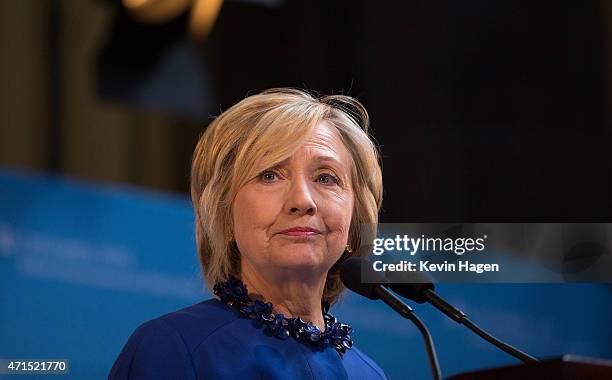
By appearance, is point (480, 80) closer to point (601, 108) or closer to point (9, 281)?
point (601, 108)

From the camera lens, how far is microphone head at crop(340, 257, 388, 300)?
212 cm

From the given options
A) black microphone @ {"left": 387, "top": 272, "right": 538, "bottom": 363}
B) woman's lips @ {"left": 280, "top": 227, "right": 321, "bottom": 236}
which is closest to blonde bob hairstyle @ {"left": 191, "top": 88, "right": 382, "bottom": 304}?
woman's lips @ {"left": 280, "top": 227, "right": 321, "bottom": 236}

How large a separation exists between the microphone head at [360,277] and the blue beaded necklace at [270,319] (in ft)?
0.44

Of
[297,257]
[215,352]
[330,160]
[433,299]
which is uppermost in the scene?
[330,160]

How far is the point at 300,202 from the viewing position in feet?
7.30

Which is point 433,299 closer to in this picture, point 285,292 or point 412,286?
point 412,286

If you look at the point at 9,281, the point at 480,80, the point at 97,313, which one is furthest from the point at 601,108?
the point at 9,281

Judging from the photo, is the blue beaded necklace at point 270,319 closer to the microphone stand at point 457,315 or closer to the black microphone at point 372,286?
the black microphone at point 372,286

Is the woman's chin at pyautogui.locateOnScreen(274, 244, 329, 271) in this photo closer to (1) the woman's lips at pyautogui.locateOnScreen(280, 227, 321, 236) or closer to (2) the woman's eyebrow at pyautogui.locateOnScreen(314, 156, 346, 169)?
(1) the woman's lips at pyautogui.locateOnScreen(280, 227, 321, 236)

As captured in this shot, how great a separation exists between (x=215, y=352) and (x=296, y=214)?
0.37 meters

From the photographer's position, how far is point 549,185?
296 cm

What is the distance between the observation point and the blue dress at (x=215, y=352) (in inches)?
79.7

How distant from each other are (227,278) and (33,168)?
94 cm

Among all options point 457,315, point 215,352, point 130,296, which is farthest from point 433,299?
point 130,296
